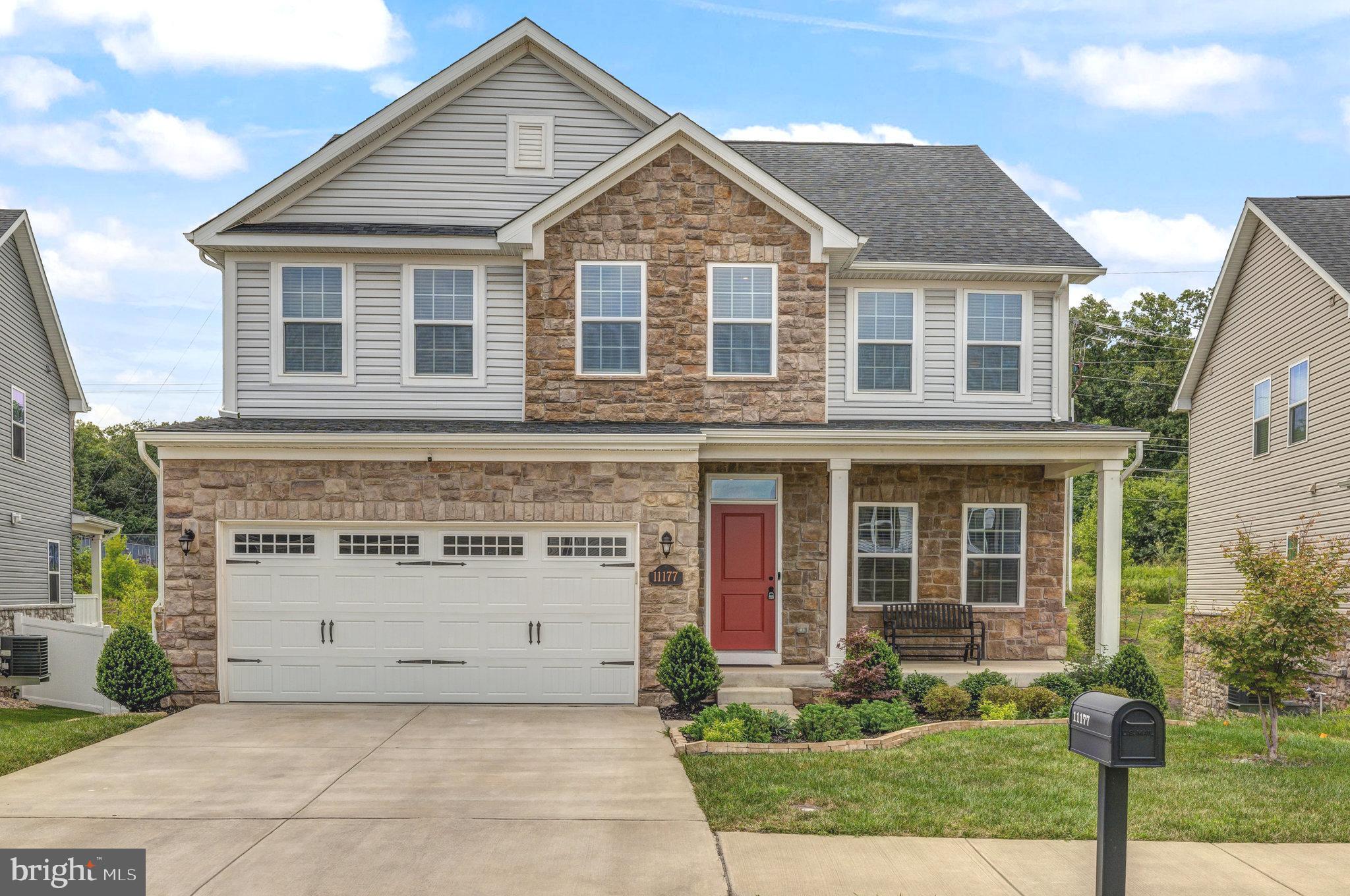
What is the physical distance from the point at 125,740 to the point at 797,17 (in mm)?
15851

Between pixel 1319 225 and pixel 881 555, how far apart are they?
1071cm

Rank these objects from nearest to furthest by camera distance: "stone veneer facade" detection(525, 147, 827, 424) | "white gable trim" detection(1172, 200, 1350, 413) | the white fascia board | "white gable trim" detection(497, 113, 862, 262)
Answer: "white gable trim" detection(497, 113, 862, 262) → "stone veneer facade" detection(525, 147, 827, 424) → the white fascia board → "white gable trim" detection(1172, 200, 1350, 413)

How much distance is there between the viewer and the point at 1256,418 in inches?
773

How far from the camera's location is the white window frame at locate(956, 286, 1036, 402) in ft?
47.9

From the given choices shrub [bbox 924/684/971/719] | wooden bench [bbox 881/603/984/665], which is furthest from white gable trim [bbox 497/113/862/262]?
shrub [bbox 924/684/971/719]

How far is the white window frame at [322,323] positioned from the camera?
13961 mm

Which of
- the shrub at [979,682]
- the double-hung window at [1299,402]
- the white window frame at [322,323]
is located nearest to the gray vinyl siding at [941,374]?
the shrub at [979,682]

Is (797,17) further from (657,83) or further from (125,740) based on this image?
(125,740)

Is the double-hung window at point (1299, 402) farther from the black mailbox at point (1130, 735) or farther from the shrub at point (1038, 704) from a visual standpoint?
the black mailbox at point (1130, 735)

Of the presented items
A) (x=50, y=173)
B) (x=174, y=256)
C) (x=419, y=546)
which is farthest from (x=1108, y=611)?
(x=174, y=256)

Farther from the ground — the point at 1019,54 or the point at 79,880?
the point at 1019,54

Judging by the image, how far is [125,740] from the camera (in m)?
10.1

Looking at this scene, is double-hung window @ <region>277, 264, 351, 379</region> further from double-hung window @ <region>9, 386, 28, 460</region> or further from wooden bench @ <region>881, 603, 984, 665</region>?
double-hung window @ <region>9, 386, 28, 460</region>

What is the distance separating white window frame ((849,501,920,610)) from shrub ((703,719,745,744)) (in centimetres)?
490
